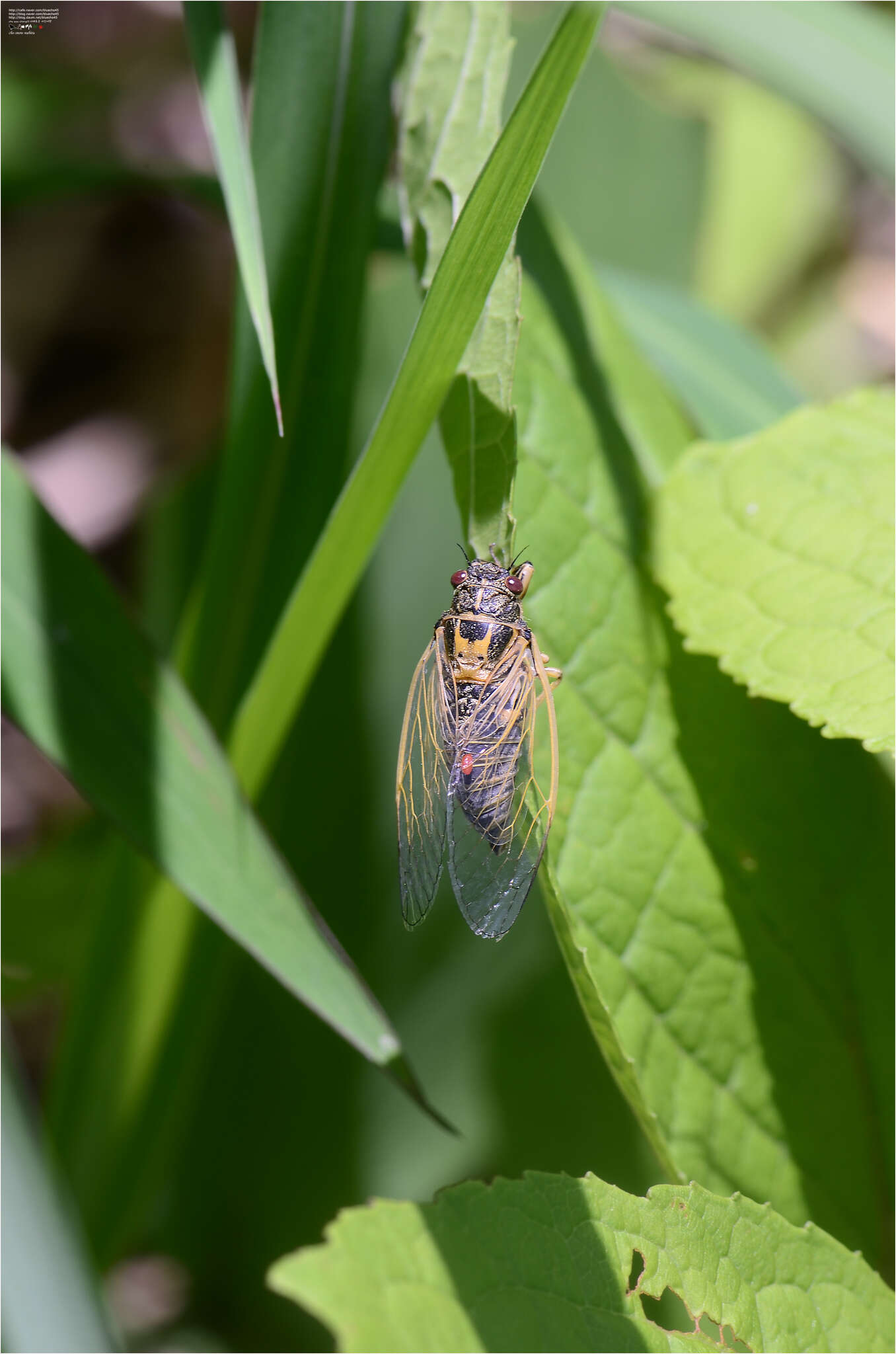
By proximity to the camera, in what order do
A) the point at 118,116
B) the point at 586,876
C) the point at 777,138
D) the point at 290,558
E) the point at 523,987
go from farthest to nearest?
the point at 777,138 < the point at 118,116 < the point at 523,987 < the point at 290,558 < the point at 586,876

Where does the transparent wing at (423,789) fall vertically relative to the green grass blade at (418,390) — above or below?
below

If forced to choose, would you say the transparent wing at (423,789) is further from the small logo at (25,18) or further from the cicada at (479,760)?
the small logo at (25,18)

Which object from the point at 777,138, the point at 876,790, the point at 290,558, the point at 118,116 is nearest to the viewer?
the point at 876,790

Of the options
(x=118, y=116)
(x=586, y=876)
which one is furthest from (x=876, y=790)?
(x=118, y=116)

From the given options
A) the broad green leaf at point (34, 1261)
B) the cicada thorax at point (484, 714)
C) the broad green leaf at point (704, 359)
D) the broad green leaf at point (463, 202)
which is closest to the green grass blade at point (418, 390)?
the broad green leaf at point (463, 202)

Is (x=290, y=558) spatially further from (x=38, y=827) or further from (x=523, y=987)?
(x=38, y=827)
